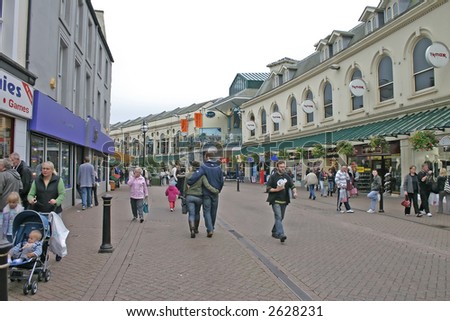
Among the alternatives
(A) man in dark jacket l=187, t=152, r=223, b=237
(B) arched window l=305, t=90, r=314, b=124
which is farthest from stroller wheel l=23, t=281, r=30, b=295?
(B) arched window l=305, t=90, r=314, b=124

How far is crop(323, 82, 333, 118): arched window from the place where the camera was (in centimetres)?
2494

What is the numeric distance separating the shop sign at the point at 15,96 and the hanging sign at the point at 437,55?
14.4 metres

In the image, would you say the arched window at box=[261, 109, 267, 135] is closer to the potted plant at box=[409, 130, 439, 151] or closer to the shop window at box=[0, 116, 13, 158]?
the potted plant at box=[409, 130, 439, 151]

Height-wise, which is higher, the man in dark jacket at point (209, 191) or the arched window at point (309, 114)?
the arched window at point (309, 114)

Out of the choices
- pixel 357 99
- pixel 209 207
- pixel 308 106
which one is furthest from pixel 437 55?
pixel 209 207

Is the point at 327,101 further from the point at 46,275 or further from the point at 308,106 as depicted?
the point at 46,275

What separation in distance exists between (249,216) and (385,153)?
9536mm

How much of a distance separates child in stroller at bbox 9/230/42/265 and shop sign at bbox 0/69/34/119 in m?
4.09

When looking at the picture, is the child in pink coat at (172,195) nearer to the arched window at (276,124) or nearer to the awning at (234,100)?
the arched window at (276,124)

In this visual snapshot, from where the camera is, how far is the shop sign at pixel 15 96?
303 inches

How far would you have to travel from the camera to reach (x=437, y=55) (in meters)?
14.8

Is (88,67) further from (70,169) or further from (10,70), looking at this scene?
(10,70)

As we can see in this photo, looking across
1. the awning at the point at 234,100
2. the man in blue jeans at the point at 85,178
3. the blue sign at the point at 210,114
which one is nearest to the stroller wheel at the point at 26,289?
the man in blue jeans at the point at 85,178
